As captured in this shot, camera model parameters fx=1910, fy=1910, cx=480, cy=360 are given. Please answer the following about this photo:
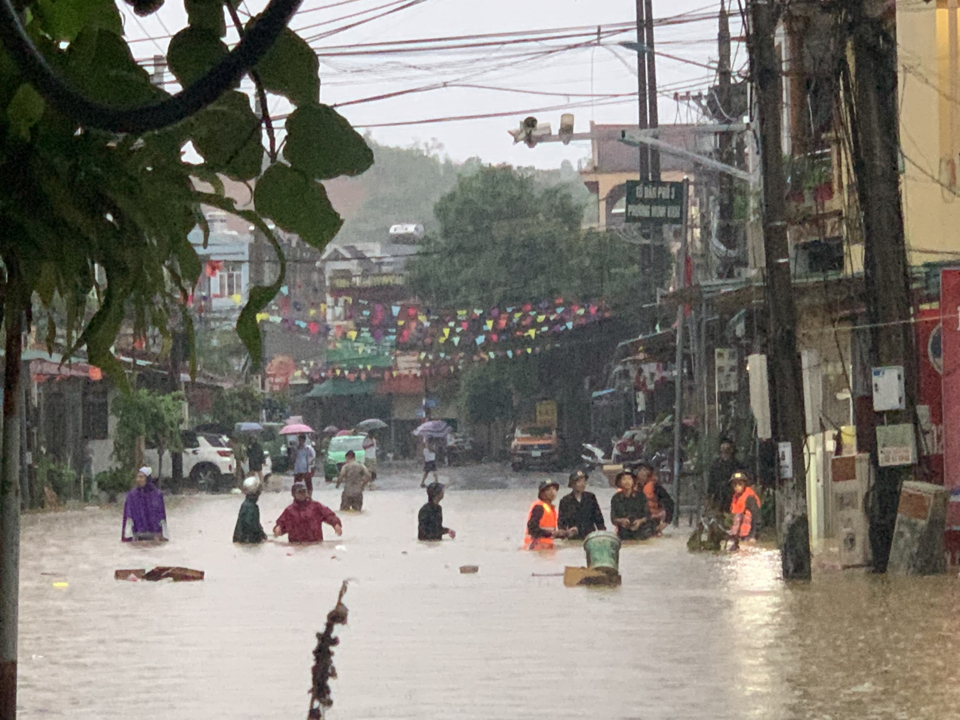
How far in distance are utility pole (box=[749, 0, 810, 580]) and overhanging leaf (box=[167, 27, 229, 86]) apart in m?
16.8

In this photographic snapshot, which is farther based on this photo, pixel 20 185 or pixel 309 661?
pixel 309 661

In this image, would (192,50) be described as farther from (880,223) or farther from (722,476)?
(722,476)

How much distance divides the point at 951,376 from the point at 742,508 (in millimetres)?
5632

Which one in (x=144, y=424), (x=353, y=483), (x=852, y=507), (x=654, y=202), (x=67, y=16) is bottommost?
(x=852, y=507)

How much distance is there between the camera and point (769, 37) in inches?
788

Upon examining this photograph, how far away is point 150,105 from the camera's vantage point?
332 cm

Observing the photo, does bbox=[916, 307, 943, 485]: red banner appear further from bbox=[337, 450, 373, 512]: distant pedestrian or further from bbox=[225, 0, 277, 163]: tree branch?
bbox=[225, 0, 277, 163]: tree branch

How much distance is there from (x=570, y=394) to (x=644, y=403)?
16.0m

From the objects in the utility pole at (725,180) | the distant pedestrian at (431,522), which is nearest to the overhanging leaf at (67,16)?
Answer: the distant pedestrian at (431,522)

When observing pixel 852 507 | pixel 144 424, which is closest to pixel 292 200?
pixel 852 507

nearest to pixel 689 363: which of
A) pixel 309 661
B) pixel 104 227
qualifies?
pixel 309 661

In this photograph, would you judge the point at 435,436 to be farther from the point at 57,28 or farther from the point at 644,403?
the point at 57,28

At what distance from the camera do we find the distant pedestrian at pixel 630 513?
88.9 feet

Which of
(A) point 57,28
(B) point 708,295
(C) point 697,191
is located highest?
(C) point 697,191
